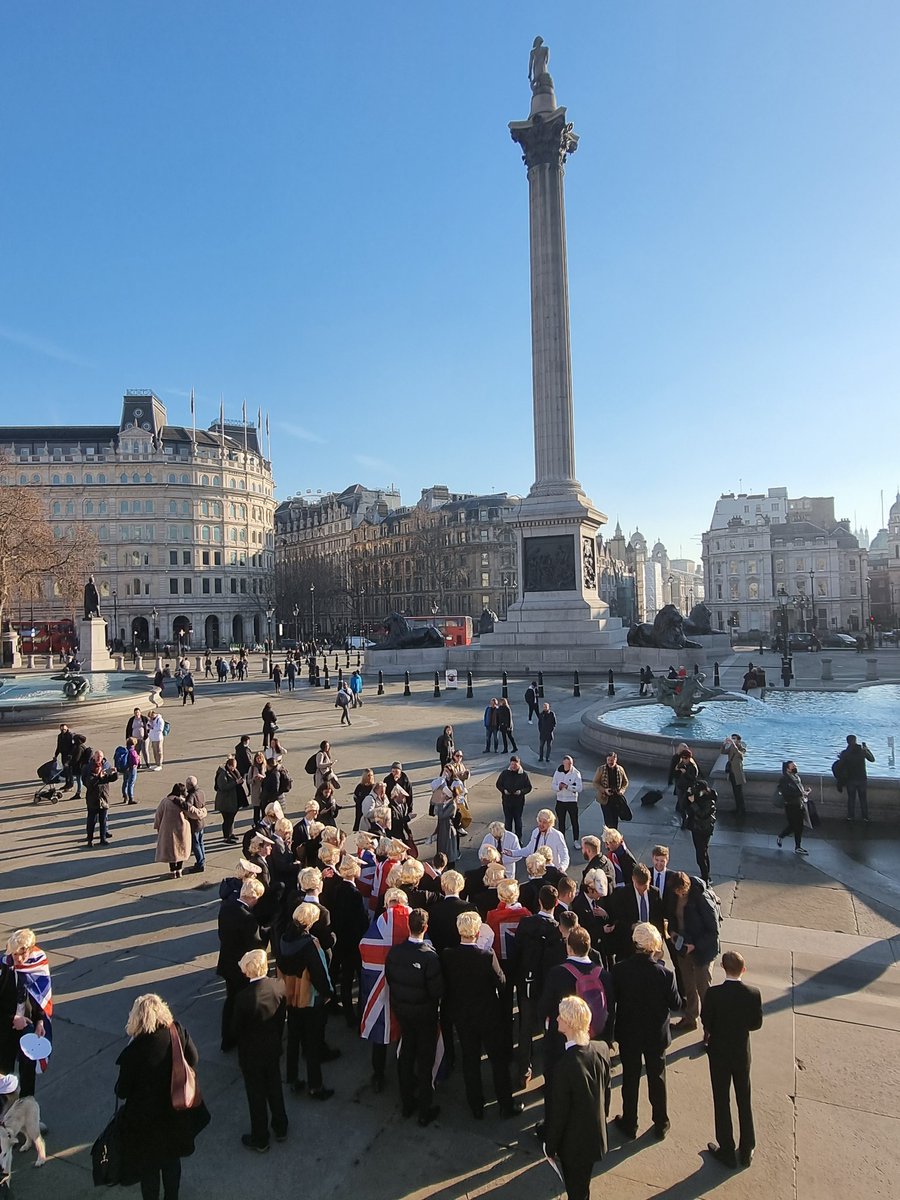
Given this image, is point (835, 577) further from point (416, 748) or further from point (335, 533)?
point (416, 748)

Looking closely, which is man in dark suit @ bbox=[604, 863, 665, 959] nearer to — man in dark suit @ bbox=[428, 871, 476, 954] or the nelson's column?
man in dark suit @ bbox=[428, 871, 476, 954]

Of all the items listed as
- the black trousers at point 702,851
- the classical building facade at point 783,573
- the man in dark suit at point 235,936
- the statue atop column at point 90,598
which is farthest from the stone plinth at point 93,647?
the classical building facade at point 783,573

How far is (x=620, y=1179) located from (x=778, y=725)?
16390 millimetres

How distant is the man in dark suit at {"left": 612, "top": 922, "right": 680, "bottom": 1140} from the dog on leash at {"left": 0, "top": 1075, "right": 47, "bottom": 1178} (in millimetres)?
3711

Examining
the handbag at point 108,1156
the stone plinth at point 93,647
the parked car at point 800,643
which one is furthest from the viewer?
the parked car at point 800,643

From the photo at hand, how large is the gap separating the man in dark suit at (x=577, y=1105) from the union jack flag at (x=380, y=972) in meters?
1.55

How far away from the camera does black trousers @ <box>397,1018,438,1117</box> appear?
4820 millimetres

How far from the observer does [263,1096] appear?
4652 millimetres

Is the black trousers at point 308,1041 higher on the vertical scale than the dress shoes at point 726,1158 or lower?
higher

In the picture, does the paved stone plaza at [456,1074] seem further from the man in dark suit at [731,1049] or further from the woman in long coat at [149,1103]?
the woman in long coat at [149,1103]

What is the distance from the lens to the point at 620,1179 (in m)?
4.33

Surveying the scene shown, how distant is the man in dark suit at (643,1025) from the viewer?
4637 mm

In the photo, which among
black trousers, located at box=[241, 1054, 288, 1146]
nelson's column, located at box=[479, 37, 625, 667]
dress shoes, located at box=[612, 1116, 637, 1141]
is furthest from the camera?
nelson's column, located at box=[479, 37, 625, 667]

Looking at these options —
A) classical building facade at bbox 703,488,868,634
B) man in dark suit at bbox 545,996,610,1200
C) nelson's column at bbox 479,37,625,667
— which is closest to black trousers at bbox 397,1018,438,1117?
man in dark suit at bbox 545,996,610,1200
